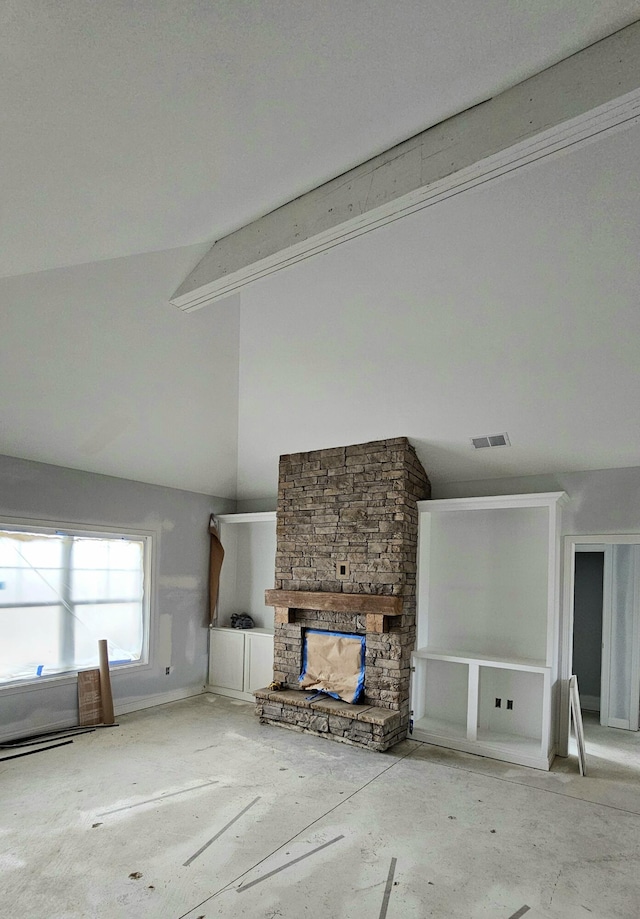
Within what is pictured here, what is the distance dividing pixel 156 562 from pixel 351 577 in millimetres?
2375

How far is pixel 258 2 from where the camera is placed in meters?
1.62

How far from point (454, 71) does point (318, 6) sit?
74 cm

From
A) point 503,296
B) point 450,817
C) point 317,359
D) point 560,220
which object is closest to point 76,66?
point 560,220


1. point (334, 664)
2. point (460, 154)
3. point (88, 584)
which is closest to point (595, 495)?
point (334, 664)

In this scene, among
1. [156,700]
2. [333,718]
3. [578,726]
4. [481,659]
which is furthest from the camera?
[156,700]

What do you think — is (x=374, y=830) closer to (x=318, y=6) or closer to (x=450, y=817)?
(x=450, y=817)

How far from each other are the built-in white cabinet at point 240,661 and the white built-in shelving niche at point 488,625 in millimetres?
1924

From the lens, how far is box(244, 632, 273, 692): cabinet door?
22.9ft

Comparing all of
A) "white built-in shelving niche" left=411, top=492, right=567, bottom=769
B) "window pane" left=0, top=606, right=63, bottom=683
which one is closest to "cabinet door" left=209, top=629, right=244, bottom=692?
"window pane" left=0, top=606, right=63, bottom=683

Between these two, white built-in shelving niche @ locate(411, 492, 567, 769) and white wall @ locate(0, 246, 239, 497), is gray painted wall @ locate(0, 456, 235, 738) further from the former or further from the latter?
white built-in shelving niche @ locate(411, 492, 567, 769)

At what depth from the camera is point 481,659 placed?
5.59m

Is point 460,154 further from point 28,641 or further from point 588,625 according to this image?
point 588,625

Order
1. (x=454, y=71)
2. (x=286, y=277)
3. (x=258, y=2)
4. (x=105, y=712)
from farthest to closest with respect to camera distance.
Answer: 1. (x=105, y=712)
2. (x=286, y=277)
3. (x=454, y=71)
4. (x=258, y=2)

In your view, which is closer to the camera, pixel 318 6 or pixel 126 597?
pixel 318 6
